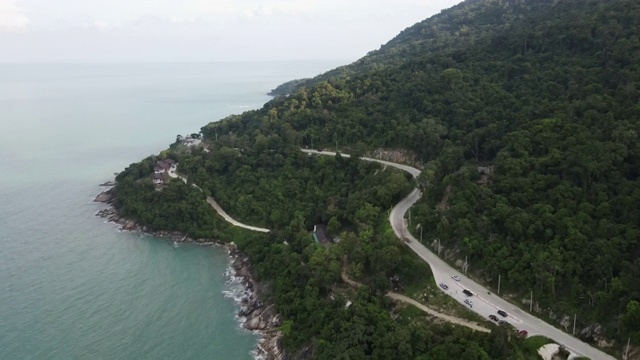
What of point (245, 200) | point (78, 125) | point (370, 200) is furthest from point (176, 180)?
point (78, 125)

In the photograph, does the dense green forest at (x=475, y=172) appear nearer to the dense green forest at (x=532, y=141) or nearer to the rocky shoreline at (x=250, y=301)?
the dense green forest at (x=532, y=141)

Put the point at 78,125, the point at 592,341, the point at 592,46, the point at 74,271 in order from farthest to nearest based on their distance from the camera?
the point at 78,125
the point at 592,46
the point at 74,271
the point at 592,341

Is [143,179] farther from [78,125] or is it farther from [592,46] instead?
[78,125]

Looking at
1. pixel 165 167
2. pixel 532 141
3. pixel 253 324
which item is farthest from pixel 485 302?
pixel 165 167

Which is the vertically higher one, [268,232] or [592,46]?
[592,46]

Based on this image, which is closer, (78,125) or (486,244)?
(486,244)

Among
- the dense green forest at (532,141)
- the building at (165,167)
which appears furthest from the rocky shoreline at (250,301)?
the dense green forest at (532,141)
